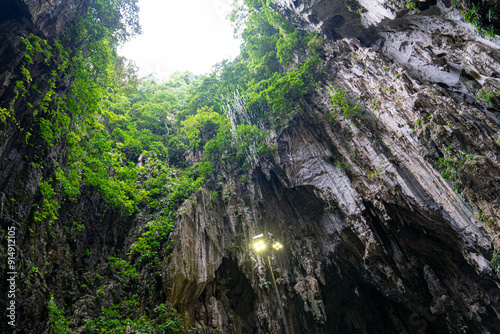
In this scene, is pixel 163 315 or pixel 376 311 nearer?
pixel 163 315

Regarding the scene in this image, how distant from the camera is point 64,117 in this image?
6.82 metres

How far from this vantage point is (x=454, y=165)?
337 inches

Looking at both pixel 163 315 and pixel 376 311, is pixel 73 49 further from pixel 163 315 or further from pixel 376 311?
pixel 376 311

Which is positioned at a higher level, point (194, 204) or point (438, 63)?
point (438, 63)

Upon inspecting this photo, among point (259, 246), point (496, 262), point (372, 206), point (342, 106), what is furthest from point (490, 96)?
point (259, 246)

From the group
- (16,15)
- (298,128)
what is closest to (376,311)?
(298,128)

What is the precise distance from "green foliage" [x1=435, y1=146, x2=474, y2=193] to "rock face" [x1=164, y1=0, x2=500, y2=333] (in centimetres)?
12

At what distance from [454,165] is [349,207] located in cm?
439

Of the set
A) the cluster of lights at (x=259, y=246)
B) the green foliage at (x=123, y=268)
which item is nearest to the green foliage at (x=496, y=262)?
the cluster of lights at (x=259, y=246)

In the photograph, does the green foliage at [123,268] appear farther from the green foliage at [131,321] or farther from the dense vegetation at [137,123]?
the green foliage at [131,321]

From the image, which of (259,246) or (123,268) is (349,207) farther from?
(123,268)

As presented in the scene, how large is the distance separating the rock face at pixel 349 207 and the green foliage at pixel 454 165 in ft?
0.15

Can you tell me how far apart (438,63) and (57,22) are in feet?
47.8

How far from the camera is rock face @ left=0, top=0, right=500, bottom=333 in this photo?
774 cm
